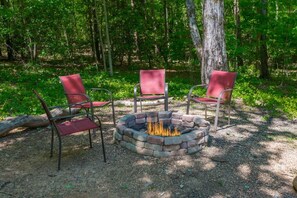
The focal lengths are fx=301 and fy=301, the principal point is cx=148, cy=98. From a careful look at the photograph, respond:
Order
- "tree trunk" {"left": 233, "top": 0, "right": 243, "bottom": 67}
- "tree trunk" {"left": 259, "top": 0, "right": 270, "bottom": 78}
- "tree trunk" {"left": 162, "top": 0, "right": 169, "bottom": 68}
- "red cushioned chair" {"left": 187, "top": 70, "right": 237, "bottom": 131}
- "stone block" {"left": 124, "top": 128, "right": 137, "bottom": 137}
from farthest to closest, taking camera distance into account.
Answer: "tree trunk" {"left": 162, "top": 0, "right": 169, "bottom": 68} → "tree trunk" {"left": 233, "top": 0, "right": 243, "bottom": 67} → "tree trunk" {"left": 259, "top": 0, "right": 270, "bottom": 78} → "red cushioned chair" {"left": 187, "top": 70, "right": 237, "bottom": 131} → "stone block" {"left": 124, "top": 128, "right": 137, "bottom": 137}

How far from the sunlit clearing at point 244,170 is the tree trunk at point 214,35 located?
4328 millimetres

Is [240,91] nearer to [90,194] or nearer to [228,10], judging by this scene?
[90,194]

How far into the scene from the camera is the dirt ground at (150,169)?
367 centimetres

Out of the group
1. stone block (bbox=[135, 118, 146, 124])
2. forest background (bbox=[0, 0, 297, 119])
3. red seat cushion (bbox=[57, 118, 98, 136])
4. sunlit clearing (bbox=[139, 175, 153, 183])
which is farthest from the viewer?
forest background (bbox=[0, 0, 297, 119])

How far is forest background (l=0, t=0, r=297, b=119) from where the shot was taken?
8.97 meters

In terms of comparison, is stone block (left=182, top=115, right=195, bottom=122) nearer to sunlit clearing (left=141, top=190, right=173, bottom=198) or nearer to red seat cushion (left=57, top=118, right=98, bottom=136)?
red seat cushion (left=57, top=118, right=98, bottom=136)

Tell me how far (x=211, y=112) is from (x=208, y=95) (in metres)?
0.98

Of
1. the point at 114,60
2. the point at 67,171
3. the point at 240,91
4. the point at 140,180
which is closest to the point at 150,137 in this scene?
the point at 140,180

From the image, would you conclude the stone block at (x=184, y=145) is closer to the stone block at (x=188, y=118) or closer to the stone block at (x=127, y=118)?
the stone block at (x=188, y=118)

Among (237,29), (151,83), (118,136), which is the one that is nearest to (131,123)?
(118,136)


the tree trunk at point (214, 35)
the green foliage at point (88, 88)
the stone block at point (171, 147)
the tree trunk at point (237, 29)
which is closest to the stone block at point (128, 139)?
the stone block at point (171, 147)

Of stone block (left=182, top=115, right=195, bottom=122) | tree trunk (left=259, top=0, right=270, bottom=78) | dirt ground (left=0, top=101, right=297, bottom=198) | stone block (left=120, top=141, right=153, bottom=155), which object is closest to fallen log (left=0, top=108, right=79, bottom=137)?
dirt ground (left=0, top=101, right=297, bottom=198)

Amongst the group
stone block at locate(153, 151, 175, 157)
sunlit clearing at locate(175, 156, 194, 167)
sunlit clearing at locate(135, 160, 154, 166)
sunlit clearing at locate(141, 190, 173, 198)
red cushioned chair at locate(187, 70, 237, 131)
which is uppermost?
red cushioned chair at locate(187, 70, 237, 131)

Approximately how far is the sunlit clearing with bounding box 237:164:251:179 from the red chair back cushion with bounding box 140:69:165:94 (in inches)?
106
